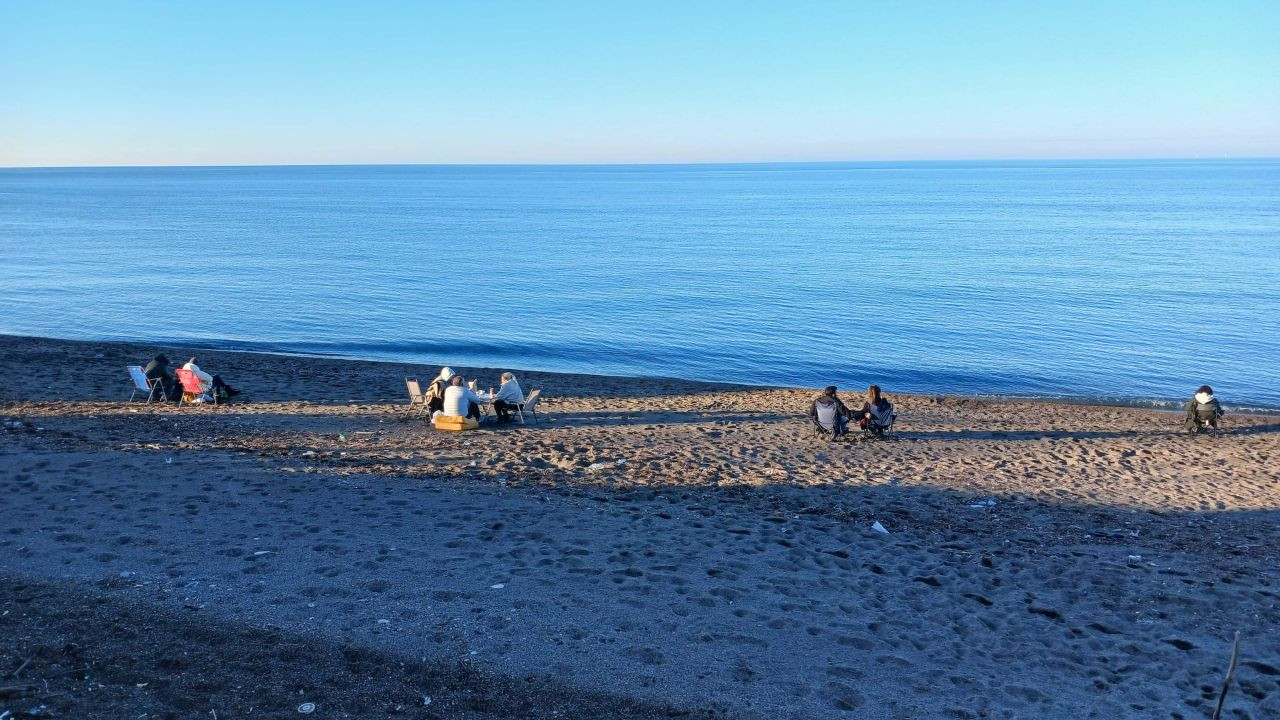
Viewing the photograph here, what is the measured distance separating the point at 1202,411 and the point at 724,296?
2442 cm

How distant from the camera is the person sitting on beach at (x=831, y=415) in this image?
53.4 ft

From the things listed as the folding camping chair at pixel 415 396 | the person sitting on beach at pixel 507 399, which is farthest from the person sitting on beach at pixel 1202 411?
the folding camping chair at pixel 415 396

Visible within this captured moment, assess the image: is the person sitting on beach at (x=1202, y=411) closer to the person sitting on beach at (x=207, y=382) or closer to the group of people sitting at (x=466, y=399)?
the group of people sitting at (x=466, y=399)

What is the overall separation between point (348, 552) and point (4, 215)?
106 meters

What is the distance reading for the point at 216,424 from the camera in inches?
640

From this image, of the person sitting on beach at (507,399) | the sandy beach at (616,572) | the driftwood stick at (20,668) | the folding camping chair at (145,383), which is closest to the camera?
the driftwood stick at (20,668)

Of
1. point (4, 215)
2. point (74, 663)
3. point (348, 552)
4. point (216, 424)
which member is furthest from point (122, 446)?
point (4, 215)

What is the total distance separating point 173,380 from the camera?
18.3 metres

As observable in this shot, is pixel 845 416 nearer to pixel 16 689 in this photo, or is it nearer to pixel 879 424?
pixel 879 424

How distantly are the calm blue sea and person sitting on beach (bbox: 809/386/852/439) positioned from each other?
31.3 feet

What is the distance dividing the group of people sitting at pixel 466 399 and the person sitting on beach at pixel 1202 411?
1302cm

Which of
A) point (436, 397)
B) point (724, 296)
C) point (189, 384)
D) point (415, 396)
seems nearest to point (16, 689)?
point (436, 397)

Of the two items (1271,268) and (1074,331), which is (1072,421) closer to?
(1074,331)

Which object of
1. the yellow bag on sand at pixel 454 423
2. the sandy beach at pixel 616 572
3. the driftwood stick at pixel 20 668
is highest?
the yellow bag on sand at pixel 454 423
